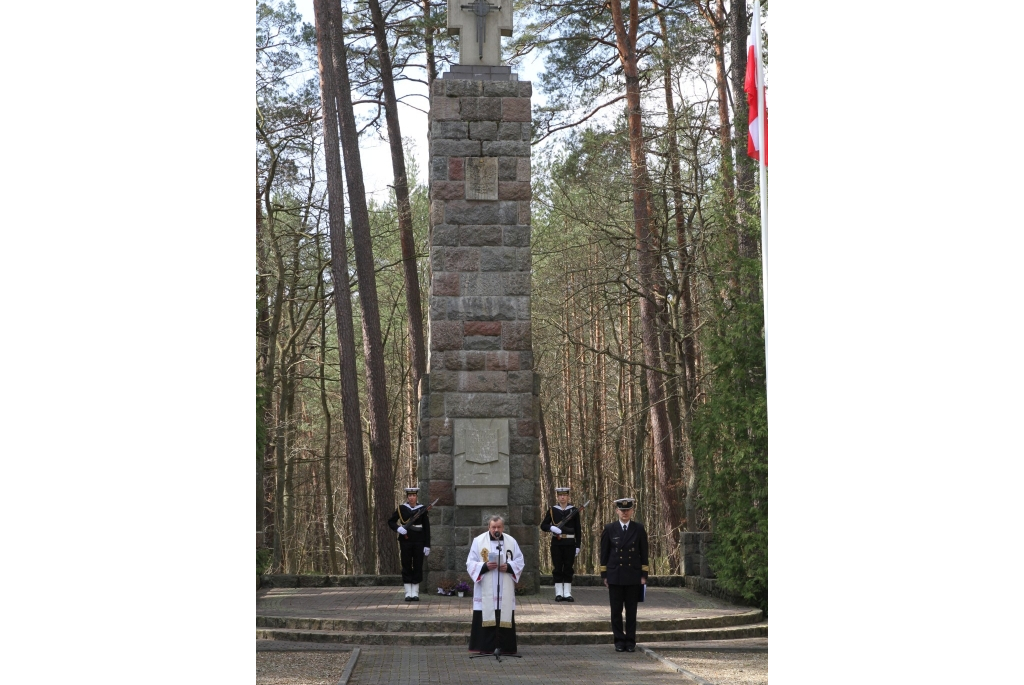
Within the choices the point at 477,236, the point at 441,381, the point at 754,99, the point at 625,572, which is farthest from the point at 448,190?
the point at 754,99

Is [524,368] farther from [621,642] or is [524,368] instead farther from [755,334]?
[621,642]

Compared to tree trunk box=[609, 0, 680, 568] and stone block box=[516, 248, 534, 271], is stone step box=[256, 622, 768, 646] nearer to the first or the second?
stone block box=[516, 248, 534, 271]

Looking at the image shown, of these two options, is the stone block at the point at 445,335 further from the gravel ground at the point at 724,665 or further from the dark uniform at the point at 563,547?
the gravel ground at the point at 724,665

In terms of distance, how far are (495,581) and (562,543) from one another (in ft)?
12.4

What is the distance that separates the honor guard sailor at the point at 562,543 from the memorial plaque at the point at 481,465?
85cm

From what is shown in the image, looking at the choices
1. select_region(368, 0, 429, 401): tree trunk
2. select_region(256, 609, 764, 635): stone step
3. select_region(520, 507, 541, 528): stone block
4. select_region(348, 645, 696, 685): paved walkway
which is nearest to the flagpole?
select_region(348, 645, 696, 685): paved walkway

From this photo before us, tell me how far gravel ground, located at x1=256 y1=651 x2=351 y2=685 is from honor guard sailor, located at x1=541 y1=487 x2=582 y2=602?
12.8ft

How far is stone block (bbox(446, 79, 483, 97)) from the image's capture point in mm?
14109

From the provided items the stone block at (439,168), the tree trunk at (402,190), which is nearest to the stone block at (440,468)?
the stone block at (439,168)

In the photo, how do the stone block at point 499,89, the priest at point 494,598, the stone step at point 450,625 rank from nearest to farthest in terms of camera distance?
the priest at point 494,598
the stone step at point 450,625
the stone block at point 499,89

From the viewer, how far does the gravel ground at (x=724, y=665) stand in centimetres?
919

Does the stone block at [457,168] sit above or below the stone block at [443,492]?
above

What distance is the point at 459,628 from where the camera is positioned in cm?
1159

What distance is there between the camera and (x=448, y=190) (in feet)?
46.0
